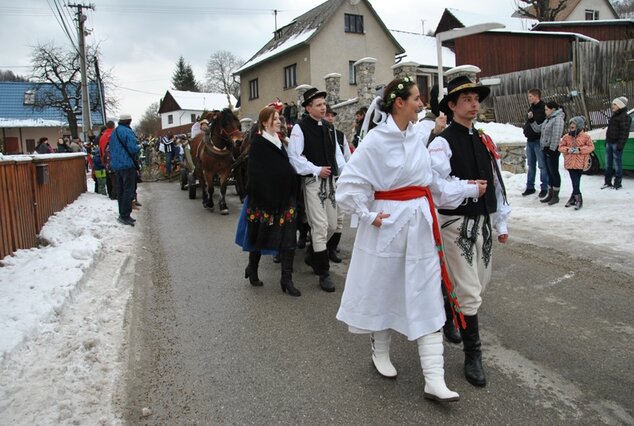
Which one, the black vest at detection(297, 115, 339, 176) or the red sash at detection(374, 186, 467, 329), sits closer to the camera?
the red sash at detection(374, 186, 467, 329)

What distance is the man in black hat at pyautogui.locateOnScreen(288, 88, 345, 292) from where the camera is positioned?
531 centimetres

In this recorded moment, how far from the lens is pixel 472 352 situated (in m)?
3.31

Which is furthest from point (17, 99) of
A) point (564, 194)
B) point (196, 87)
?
point (564, 194)

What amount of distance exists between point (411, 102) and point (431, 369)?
5.28 ft

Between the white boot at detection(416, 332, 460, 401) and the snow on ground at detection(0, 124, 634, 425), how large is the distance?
1.80 m

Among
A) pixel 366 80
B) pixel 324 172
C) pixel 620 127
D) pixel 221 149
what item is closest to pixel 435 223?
pixel 324 172

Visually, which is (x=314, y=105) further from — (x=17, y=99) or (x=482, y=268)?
(x=17, y=99)

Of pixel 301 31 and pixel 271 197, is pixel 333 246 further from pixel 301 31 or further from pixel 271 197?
pixel 301 31

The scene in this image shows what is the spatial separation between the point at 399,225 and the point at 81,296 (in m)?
3.24

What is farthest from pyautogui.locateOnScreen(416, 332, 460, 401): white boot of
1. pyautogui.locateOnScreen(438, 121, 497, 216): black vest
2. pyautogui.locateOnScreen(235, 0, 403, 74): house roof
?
pyautogui.locateOnScreen(235, 0, 403, 74): house roof

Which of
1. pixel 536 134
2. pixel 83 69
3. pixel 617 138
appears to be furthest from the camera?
pixel 83 69

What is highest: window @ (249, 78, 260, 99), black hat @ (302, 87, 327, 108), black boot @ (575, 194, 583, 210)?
window @ (249, 78, 260, 99)

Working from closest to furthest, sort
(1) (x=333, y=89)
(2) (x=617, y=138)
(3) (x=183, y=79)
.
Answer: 1. (2) (x=617, y=138)
2. (1) (x=333, y=89)
3. (3) (x=183, y=79)

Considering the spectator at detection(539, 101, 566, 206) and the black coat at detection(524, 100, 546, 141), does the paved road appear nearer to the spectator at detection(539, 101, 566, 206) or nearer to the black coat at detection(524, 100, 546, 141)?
the spectator at detection(539, 101, 566, 206)
